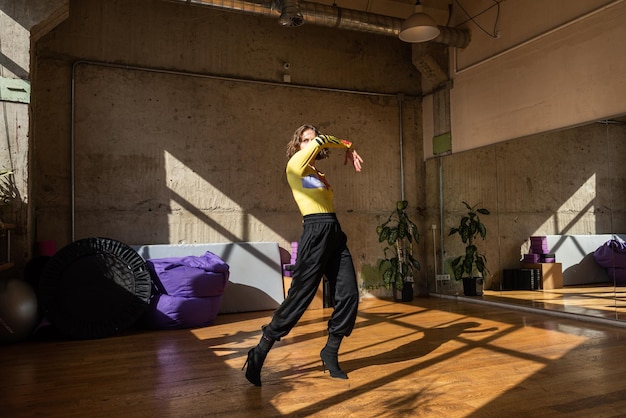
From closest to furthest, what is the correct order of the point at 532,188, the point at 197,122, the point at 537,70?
1. the point at 537,70
2. the point at 532,188
3. the point at 197,122

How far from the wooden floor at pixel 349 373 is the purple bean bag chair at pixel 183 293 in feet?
0.61

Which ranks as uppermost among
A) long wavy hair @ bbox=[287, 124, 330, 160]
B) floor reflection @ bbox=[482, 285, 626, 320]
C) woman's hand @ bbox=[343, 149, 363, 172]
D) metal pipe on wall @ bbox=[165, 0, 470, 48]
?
metal pipe on wall @ bbox=[165, 0, 470, 48]

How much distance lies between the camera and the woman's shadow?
3.49 meters

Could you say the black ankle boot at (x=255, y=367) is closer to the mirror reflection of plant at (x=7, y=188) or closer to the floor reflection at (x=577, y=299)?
the mirror reflection of plant at (x=7, y=188)

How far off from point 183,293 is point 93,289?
0.82 meters

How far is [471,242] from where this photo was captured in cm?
703

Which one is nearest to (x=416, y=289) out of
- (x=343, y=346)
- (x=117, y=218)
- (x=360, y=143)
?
(x=360, y=143)

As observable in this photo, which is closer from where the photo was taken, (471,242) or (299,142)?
(299,142)

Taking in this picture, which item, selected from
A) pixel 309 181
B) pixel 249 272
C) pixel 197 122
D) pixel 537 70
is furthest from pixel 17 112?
pixel 537 70

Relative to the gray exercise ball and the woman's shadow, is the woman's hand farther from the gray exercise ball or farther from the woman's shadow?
the gray exercise ball

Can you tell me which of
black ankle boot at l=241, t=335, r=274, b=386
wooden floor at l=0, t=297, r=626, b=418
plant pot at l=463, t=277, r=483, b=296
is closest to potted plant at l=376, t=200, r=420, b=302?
plant pot at l=463, t=277, r=483, b=296

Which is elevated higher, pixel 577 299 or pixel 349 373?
pixel 577 299

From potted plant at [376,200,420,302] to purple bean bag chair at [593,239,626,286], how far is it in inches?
90.1

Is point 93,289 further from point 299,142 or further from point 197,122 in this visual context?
point 299,142
